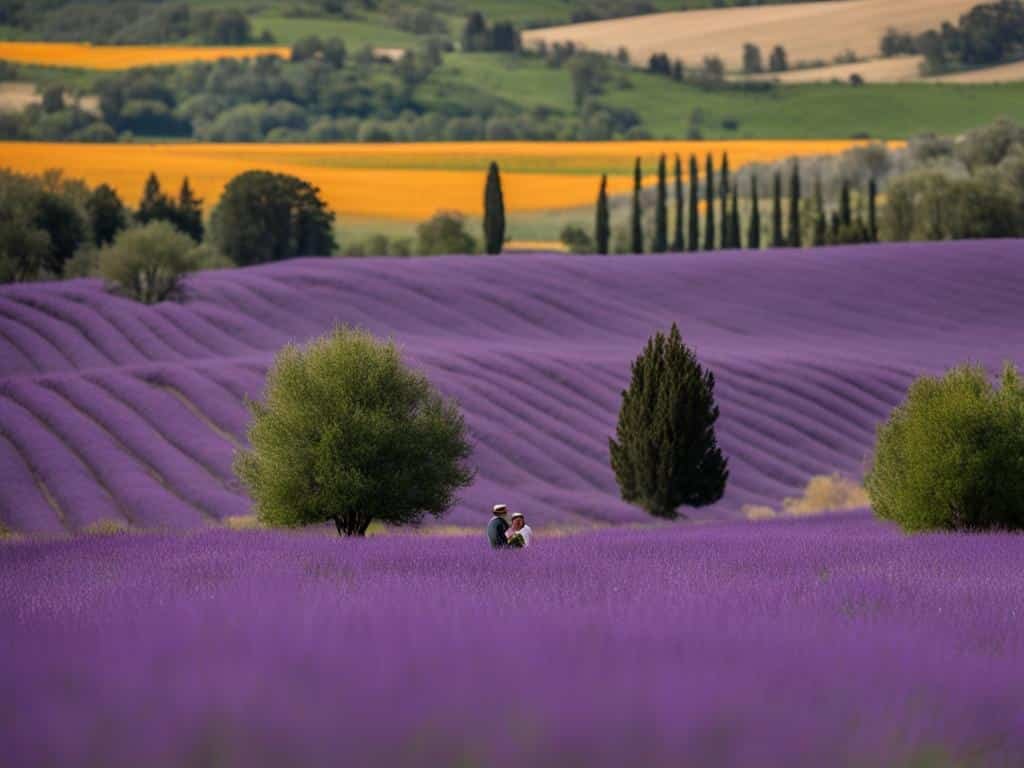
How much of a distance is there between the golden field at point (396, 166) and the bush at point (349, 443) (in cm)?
7351

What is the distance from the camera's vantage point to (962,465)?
29.8 metres

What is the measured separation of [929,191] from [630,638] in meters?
105

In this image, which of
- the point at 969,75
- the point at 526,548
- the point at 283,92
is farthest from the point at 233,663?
the point at 969,75

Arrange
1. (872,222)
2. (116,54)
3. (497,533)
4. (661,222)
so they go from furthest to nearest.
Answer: (116,54), (872,222), (661,222), (497,533)

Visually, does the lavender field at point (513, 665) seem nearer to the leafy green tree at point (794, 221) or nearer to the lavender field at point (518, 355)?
the lavender field at point (518, 355)

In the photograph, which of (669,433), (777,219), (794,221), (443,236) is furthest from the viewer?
(443,236)

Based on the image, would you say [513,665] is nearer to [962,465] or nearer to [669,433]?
[962,465]

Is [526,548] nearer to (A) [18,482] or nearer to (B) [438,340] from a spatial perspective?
(A) [18,482]

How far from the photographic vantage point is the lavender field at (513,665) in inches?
298

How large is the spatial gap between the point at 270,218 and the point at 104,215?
9.54 meters

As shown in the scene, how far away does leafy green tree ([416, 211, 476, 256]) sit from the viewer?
398 ft

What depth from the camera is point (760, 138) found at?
17125 centimetres

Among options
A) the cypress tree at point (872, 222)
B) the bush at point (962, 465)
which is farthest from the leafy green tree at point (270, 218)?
the bush at point (962, 465)

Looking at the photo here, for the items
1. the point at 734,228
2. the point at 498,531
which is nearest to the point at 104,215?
the point at 734,228
